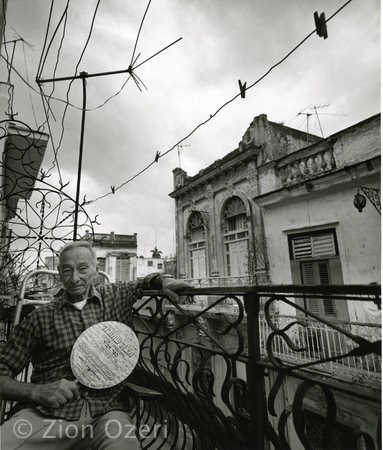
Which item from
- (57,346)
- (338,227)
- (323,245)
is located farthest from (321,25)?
(323,245)

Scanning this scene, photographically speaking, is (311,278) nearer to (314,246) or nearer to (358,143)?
(314,246)

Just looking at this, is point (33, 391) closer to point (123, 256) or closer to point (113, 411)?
point (113, 411)

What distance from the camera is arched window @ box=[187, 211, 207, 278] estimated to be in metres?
11.8

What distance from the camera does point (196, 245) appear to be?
12227 mm

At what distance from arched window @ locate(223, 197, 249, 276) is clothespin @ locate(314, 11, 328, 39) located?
25.4 feet

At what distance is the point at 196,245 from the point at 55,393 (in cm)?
1087

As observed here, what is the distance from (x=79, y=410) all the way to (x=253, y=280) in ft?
25.8

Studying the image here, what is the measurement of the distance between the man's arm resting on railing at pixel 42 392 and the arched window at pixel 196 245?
1014cm

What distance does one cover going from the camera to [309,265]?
7.62 m

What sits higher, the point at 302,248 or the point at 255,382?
the point at 302,248

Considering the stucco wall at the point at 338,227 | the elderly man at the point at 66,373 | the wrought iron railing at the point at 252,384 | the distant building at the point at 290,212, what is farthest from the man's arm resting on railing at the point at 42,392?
the stucco wall at the point at 338,227

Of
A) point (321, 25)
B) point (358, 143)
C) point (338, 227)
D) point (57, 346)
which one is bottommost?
point (57, 346)

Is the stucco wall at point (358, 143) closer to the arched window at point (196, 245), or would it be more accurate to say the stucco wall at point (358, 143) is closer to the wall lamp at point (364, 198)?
the wall lamp at point (364, 198)

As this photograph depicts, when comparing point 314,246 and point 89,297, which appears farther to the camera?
point 314,246
